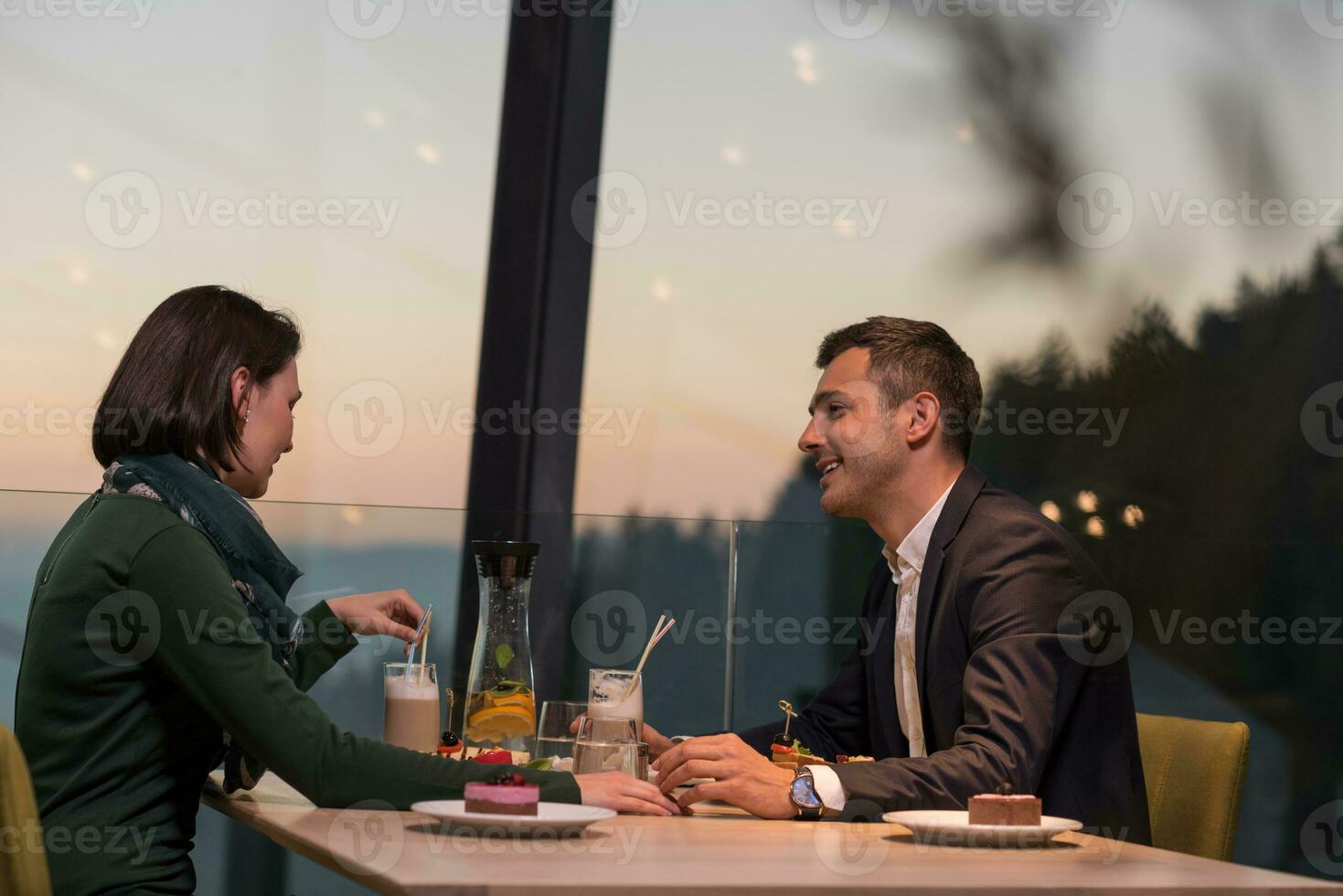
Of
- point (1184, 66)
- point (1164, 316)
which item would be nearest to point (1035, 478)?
point (1164, 316)

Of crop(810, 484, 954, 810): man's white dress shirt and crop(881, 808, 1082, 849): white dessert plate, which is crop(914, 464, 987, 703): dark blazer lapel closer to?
crop(810, 484, 954, 810): man's white dress shirt

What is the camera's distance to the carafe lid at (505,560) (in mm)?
2053

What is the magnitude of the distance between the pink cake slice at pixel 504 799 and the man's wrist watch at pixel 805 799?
40 centimetres

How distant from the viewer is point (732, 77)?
3.86 metres

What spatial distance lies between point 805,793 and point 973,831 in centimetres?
27

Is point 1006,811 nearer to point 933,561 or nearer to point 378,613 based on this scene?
point 933,561

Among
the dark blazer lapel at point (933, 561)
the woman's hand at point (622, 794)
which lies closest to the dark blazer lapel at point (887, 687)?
the dark blazer lapel at point (933, 561)

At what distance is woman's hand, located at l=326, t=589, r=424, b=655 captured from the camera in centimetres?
207

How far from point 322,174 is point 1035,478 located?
2.03 meters

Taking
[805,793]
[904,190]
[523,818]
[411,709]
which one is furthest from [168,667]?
[904,190]

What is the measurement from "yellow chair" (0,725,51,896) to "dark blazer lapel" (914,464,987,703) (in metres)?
1.17

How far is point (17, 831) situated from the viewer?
1.15 m

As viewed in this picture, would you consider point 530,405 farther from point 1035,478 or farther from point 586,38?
point 1035,478

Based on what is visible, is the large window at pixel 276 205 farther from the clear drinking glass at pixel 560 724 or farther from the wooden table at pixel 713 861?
the wooden table at pixel 713 861
